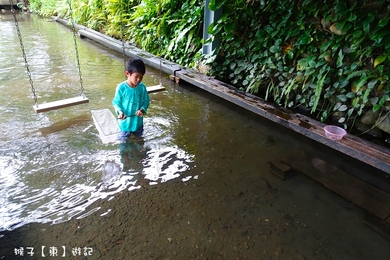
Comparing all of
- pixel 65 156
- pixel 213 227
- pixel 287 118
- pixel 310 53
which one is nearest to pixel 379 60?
pixel 310 53

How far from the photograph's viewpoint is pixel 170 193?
9.89 ft

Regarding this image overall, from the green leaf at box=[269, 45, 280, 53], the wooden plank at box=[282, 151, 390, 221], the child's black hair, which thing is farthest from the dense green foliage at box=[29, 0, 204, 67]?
the wooden plank at box=[282, 151, 390, 221]

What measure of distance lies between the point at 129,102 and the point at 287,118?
2436 millimetres

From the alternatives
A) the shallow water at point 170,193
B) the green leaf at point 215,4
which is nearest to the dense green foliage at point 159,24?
the green leaf at point 215,4

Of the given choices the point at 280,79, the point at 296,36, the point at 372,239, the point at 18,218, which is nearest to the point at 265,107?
the point at 280,79

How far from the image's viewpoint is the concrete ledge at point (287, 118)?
3.44m

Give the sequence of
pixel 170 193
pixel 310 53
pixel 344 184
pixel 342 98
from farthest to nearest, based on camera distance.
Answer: pixel 310 53
pixel 342 98
pixel 344 184
pixel 170 193

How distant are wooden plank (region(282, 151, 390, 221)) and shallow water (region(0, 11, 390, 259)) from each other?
0.44ft

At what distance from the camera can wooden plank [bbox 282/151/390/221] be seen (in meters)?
3.00

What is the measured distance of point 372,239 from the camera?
2.60 metres

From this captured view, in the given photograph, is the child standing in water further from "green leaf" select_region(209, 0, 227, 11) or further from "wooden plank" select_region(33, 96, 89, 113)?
"green leaf" select_region(209, 0, 227, 11)

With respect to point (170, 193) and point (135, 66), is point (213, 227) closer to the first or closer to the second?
point (170, 193)

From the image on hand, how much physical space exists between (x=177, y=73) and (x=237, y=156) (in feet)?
10.4

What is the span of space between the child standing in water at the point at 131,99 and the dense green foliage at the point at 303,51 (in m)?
2.44
